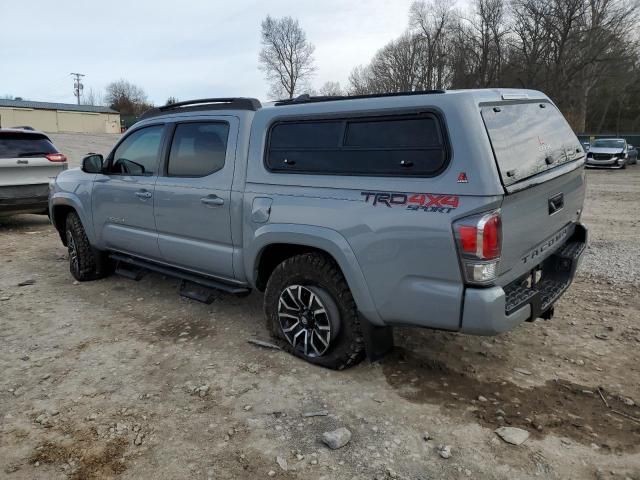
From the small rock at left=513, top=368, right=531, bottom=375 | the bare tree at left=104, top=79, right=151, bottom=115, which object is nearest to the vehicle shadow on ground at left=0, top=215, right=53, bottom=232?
the small rock at left=513, top=368, right=531, bottom=375

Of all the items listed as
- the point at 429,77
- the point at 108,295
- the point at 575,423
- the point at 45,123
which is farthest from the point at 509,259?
the point at 45,123

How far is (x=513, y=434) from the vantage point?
271 centimetres

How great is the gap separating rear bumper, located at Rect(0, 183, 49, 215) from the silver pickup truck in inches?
191

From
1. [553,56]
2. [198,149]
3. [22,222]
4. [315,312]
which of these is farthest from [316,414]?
[553,56]

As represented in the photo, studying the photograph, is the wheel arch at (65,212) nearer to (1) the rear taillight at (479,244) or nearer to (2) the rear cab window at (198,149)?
(2) the rear cab window at (198,149)

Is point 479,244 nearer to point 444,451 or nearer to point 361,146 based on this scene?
point 361,146

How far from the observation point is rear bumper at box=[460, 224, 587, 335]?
2656 millimetres

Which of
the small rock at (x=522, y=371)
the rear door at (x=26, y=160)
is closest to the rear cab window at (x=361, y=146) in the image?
the small rock at (x=522, y=371)

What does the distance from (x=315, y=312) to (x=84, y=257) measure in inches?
137

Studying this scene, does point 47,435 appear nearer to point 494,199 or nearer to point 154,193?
point 154,193

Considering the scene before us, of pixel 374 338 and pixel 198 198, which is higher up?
pixel 198 198

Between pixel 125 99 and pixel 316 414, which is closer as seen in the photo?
pixel 316 414

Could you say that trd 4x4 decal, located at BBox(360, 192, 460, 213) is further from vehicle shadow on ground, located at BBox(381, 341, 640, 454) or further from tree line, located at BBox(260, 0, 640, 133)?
tree line, located at BBox(260, 0, 640, 133)

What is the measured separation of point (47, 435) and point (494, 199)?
2.85 metres
